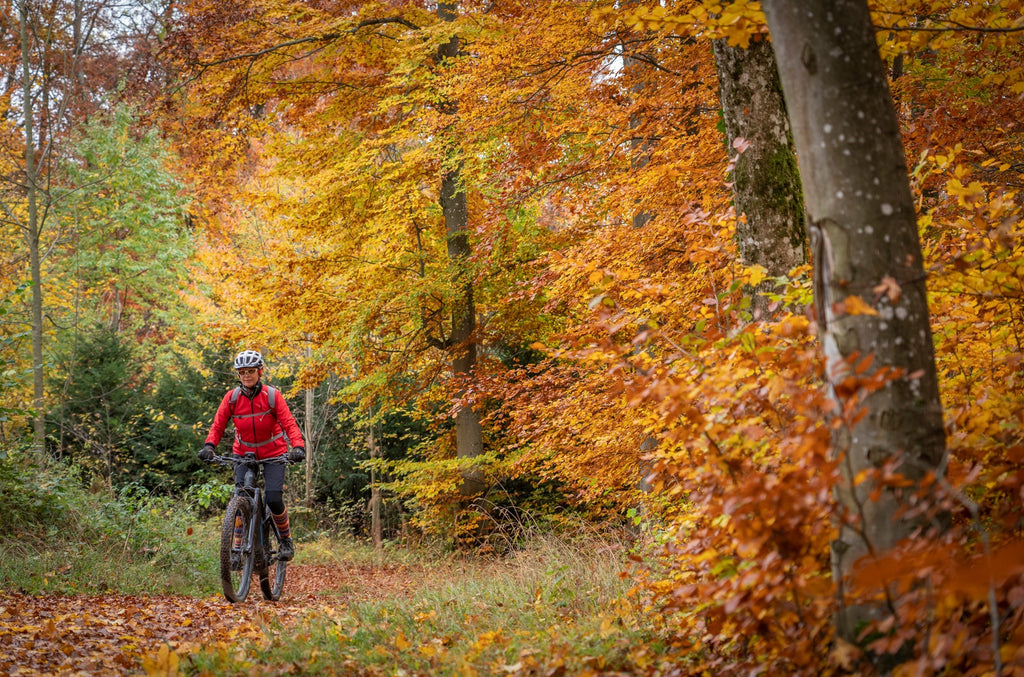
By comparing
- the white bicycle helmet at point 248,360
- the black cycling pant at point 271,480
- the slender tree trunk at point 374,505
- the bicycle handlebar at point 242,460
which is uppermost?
the white bicycle helmet at point 248,360

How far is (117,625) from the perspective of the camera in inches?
205

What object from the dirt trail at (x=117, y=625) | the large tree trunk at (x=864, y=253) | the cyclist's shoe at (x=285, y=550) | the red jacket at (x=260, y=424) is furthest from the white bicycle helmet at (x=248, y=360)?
the large tree trunk at (x=864, y=253)

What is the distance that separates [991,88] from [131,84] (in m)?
11.0

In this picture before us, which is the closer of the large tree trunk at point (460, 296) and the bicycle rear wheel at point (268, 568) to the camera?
the bicycle rear wheel at point (268, 568)

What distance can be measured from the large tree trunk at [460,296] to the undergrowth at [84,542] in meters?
4.40

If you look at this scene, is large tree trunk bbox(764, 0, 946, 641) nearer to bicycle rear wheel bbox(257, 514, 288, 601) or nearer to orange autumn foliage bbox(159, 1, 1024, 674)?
orange autumn foliage bbox(159, 1, 1024, 674)

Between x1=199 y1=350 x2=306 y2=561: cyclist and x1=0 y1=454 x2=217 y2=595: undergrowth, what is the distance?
1.90 meters

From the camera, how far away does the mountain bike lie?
629cm

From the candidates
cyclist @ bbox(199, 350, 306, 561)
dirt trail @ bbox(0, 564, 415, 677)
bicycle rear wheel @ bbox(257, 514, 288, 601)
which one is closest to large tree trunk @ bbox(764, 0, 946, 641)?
dirt trail @ bbox(0, 564, 415, 677)

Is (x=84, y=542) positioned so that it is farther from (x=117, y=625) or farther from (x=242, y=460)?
(x=117, y=625)

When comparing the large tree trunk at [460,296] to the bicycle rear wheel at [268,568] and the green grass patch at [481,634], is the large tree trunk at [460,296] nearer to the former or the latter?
the bicycle rear wheel at [268,568]

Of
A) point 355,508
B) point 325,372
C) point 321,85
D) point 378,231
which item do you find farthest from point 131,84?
point 355,508

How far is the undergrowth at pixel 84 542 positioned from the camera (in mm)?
7398

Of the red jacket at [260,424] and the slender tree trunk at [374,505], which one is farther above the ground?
the red jacket at [260,424]
